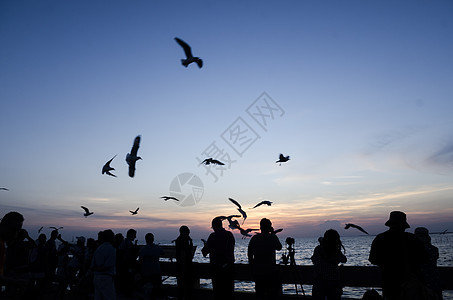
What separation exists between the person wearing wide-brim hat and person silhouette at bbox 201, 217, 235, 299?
10.8ft

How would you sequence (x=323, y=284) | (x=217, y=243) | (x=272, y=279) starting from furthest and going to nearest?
(x=217, y=243), (x=272, y=279), (x=323, y=284)

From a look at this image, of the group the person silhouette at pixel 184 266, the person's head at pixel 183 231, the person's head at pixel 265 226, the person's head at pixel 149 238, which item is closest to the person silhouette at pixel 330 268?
the person's head at pixel 265 226

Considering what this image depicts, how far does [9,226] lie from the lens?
3988 millimetres

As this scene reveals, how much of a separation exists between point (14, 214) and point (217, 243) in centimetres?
443

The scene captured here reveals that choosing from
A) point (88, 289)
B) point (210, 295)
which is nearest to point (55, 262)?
point (88, 289)

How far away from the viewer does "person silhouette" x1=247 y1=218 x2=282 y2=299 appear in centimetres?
693

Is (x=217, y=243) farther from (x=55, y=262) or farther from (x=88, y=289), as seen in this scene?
(x=55, y=262)

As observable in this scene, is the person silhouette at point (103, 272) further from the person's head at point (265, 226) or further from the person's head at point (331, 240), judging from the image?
the person's head at point (331, 240)

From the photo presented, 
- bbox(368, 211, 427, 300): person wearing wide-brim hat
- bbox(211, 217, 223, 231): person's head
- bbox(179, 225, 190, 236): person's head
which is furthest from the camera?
bbox(179, 225, 190, 236): person's head

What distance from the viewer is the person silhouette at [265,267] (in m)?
6.93

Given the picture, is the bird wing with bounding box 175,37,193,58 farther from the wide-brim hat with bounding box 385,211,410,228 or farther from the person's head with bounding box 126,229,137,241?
the wide-brim hat with bounding box 385,211,410,228

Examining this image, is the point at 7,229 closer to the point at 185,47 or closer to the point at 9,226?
the point at 9,226

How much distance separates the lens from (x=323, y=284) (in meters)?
6.13

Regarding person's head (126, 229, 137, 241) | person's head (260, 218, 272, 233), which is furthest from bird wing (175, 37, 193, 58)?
person's head (260, 218, 272, 233)
